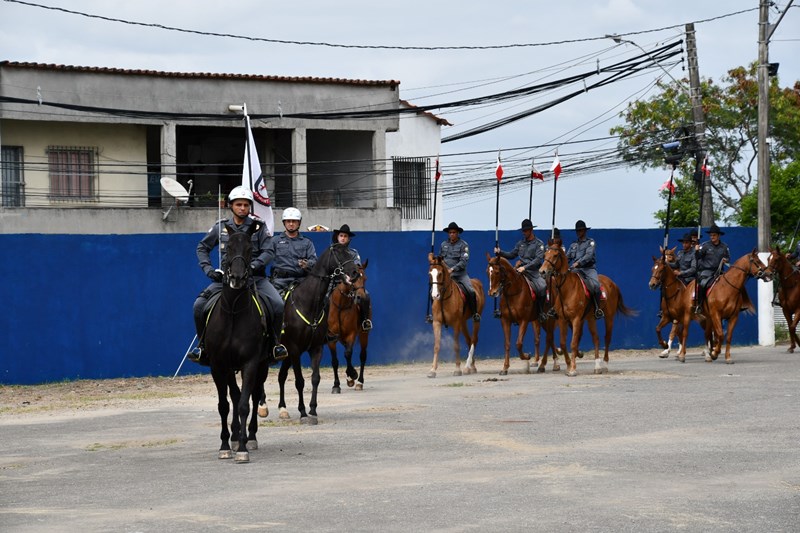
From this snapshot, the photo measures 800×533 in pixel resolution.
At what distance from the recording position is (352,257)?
54.3 feet

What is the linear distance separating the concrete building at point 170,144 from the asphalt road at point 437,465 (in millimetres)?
19088

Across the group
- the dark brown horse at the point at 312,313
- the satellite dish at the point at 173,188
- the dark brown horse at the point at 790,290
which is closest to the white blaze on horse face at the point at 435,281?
the dark brown horse at the point at 312,313

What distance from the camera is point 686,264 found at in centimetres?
2744

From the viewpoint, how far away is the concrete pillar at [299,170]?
133 feet

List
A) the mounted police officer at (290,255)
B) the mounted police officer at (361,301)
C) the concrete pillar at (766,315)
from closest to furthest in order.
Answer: the mounted police officer at (290,255) → the mounted police officer at (361,301) → the concrete pillar at (766,315)

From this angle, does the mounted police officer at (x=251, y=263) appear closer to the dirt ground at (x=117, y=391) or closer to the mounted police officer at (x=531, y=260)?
the dirt ground at (x=117, y=391)

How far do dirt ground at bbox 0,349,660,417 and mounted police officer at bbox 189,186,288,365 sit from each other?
6260 mm

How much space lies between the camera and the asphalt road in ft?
30.3

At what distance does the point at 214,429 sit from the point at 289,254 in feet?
9.23

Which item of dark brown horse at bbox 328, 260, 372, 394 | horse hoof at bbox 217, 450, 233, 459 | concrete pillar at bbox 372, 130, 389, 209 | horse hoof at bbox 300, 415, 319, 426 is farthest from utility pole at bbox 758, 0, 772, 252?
horse hoof at bbox 217, 450, 233, 459

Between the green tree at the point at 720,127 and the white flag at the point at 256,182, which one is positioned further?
the green tree at the point at 720,127

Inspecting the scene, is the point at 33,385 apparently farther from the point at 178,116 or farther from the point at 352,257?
the point at 178,116

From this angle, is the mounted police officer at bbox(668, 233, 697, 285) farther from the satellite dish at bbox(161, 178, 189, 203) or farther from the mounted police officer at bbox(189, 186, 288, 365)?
the mounted police officer at bbox(189, 186, 288, 365)

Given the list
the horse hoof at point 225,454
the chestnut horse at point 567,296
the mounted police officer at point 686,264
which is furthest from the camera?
the mounted police officer at point 686,264
